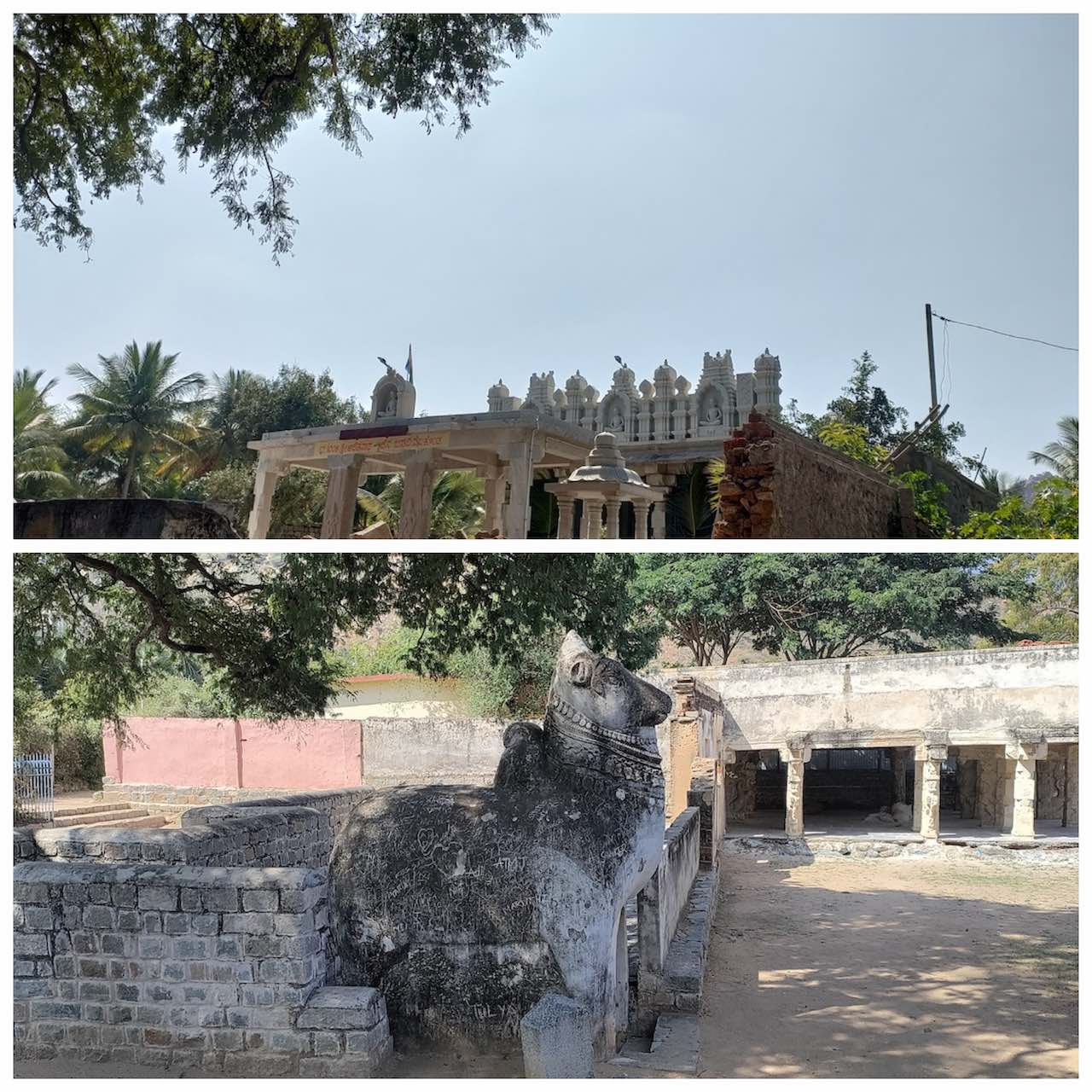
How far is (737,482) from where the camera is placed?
8828 millimetres

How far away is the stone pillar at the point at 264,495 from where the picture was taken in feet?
37.5

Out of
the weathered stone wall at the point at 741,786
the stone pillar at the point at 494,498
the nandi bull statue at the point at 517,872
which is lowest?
the weathered stone wall at the point at 741,786

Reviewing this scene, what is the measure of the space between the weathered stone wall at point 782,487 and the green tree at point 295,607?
1.21 metres

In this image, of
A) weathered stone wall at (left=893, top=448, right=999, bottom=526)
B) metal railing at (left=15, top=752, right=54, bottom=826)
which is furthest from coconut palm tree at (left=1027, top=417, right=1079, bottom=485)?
metal railing at (left=15, top=752, right=54, bottom=826)

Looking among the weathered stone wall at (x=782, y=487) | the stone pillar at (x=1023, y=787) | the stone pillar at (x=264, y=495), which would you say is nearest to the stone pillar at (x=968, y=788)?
the stone pillar at (x=1023, y=787)

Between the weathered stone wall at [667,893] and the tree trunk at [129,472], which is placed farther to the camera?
the tree trunk at [129,472]

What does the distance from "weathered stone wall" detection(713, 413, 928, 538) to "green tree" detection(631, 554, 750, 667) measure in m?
13.5

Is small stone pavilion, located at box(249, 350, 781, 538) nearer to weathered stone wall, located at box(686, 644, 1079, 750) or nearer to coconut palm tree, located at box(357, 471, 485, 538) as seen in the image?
coconut palm tree, located at box(357, 471, 485, 538)

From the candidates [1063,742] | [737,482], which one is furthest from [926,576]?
[737,482]

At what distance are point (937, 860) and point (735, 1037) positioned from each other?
1219cm

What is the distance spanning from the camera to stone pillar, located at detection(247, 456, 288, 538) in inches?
450

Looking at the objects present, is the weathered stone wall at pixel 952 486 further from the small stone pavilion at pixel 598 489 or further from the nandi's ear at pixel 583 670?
the nandi's ear at pixel 583 670

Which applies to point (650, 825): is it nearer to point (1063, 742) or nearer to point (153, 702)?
point (1063, 742)

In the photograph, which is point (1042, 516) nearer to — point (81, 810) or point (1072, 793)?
point (1072, 793)
